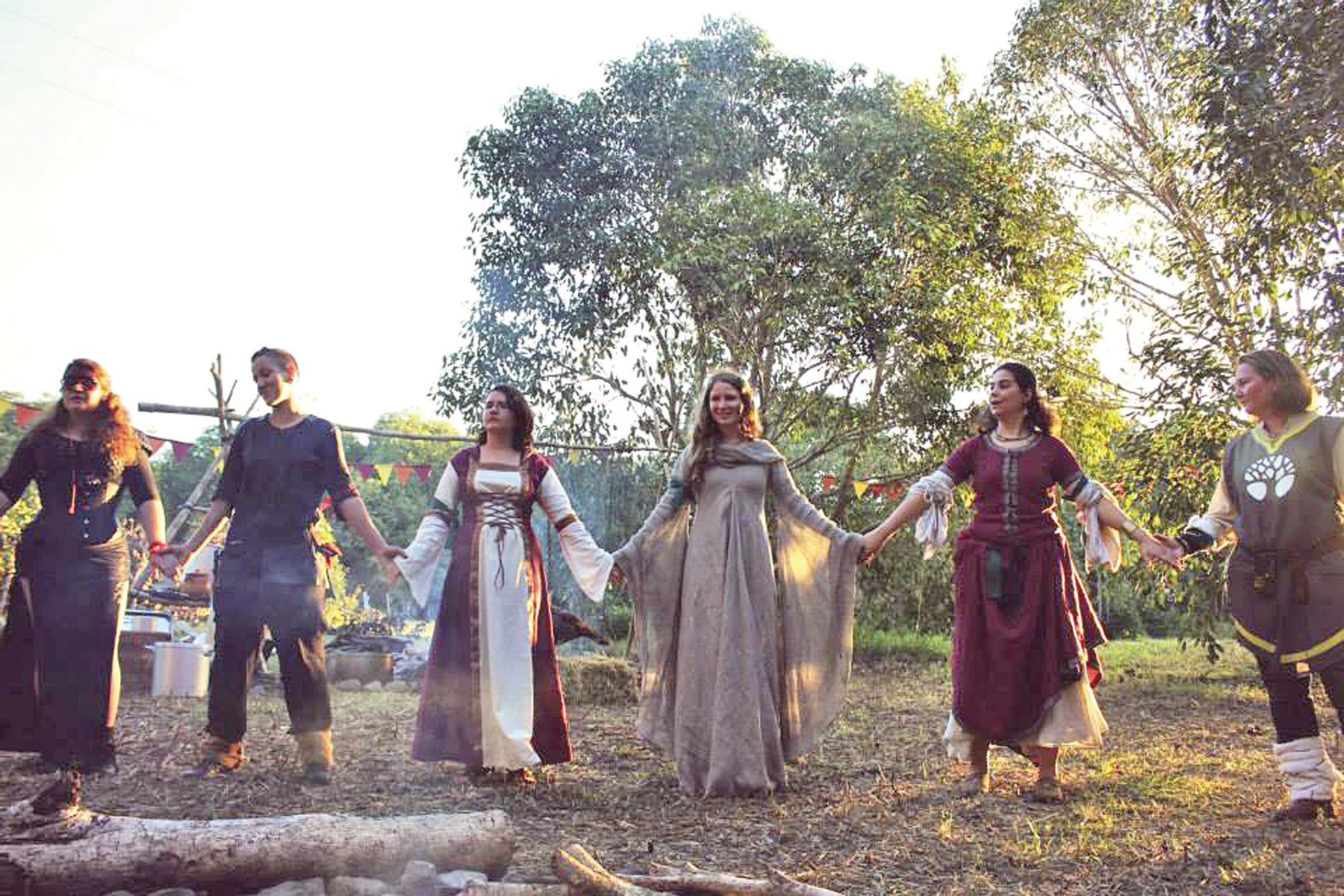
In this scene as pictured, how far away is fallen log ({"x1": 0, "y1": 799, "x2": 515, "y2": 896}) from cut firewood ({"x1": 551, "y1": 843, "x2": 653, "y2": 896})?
1.02ft

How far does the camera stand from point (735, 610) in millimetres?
5422

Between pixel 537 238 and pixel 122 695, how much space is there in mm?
6713

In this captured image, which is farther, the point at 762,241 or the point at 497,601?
the point at 762,241

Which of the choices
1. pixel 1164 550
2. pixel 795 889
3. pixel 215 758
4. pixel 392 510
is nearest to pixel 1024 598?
pixel 1164 550

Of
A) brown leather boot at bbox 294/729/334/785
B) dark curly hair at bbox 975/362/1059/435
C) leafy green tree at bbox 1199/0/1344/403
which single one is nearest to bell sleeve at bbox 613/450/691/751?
brown leather boot at bbox 294/729/334/785

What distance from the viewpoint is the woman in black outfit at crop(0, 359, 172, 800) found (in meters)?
5.00

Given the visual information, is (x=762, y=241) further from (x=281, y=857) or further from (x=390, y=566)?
(x=281, y=857)

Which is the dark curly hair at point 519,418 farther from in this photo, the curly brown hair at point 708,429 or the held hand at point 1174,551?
the held hand at point 1174,551

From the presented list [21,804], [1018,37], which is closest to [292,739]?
[21,804]

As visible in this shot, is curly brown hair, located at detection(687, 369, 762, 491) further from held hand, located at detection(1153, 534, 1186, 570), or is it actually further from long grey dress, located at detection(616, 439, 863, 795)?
held hand, located at detection(1153, 534, 1186, 570)

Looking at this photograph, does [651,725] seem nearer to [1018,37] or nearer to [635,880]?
[635,880]

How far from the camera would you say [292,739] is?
6.86 metres

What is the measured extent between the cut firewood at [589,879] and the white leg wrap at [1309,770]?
3.00 metres

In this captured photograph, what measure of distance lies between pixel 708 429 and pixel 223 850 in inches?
124
